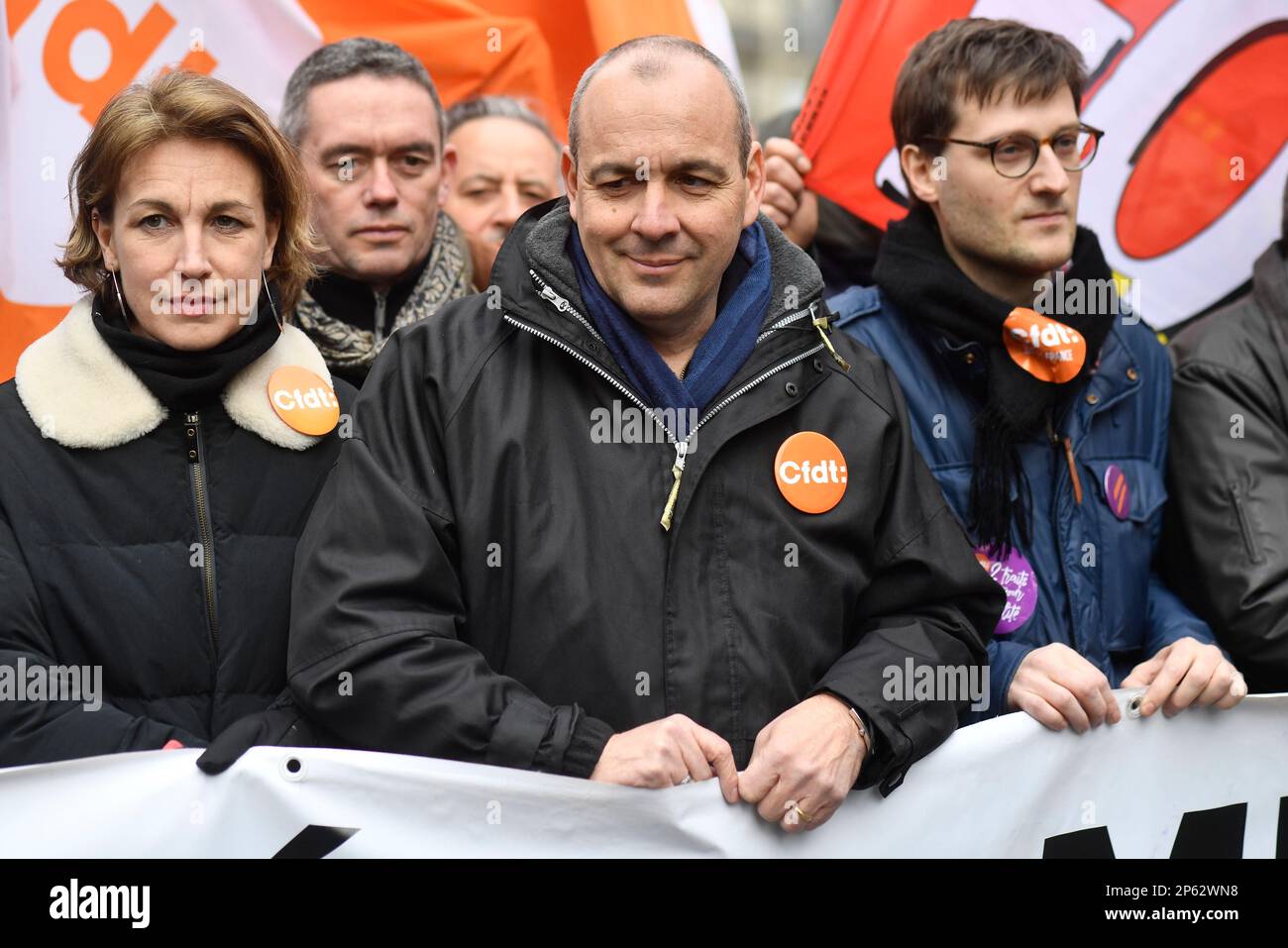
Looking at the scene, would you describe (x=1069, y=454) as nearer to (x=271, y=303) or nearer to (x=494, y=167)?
(x=271, y=303)

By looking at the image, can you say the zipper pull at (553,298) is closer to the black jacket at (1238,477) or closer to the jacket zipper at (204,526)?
the jacket zipper at (204,526)

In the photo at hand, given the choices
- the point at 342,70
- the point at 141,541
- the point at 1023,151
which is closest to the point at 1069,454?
the point at 1023,151

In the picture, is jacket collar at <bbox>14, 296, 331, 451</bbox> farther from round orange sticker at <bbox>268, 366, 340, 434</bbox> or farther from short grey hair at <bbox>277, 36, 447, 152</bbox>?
short grey hair at <bbox>277, 36, 447, 152</bbox>

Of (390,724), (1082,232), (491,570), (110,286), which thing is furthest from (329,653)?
(1082,232)

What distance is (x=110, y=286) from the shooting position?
3252 millimetres

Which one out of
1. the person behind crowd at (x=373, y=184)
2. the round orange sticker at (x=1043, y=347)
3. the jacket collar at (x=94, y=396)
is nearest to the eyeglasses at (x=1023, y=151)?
the round orange sticker at (x=1043, y=347)

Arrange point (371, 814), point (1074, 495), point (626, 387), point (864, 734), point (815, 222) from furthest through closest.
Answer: point (815, 222), point (1074, 495), point (626, 387), point (864, 734), point (371, 814)

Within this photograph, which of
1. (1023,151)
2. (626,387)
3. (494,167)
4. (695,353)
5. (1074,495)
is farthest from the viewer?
(494,167)

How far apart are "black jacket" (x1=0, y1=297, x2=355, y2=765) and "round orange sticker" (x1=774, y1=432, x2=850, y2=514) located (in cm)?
103

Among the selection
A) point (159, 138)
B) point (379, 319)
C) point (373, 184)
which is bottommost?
point (379, 319)

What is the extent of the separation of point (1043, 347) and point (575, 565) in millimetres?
1459

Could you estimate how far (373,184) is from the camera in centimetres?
432

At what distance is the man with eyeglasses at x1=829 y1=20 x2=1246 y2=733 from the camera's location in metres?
3.62
